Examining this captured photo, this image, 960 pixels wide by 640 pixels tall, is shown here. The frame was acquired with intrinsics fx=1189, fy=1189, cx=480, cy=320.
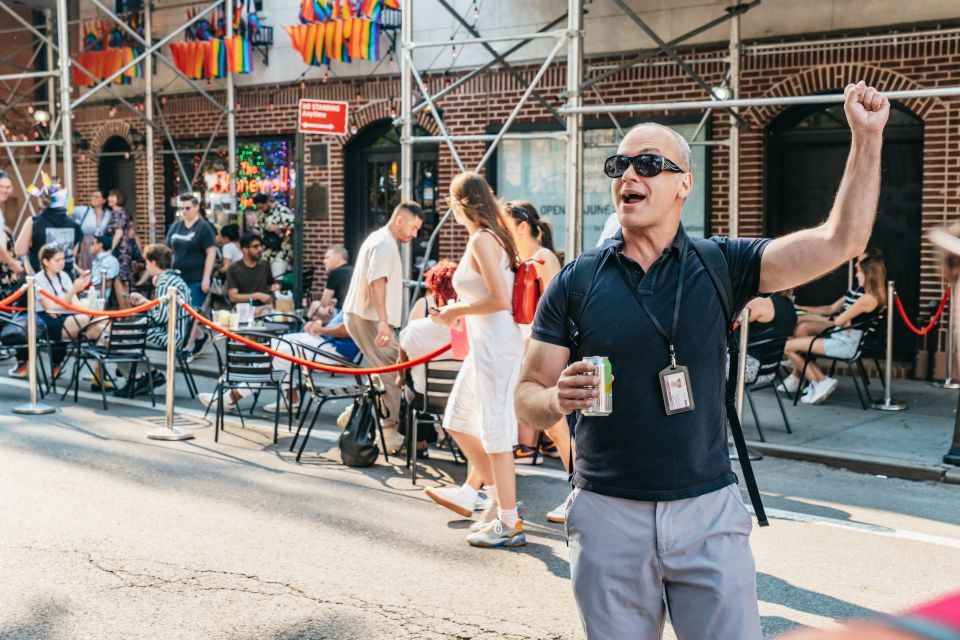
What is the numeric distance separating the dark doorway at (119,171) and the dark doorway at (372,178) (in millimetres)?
4831

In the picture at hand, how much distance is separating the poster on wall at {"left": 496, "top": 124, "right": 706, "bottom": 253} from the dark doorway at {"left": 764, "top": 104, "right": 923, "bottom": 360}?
0.90 metres

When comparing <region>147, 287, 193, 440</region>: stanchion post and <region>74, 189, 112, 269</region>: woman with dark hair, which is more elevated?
<region>74, 189, 112, 269</region>: woman with dark hair

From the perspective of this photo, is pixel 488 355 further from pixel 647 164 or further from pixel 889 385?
pixel 889 385

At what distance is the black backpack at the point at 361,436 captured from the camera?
27.5 feet

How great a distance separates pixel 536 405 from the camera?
11.0ft

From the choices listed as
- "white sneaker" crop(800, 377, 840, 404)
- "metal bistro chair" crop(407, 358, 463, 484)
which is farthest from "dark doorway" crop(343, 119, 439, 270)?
"metal bistro chair" crop(407, 358, 463, 484)

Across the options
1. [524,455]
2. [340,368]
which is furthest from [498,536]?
[340,368]

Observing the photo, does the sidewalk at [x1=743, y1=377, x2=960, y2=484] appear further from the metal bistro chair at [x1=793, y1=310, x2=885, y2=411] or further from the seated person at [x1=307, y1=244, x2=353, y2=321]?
the seated person at [x1=307, y1=244, x2=353, y2=321]

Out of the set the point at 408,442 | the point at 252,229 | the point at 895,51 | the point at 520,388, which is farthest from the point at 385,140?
the point at 520,388

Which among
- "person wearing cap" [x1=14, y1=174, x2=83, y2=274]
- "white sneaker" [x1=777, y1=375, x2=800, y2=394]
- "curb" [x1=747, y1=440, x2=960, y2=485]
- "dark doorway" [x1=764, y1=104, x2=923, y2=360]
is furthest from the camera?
"person wearing cap" [x1=14, y1=174, x2=83, y2=274]

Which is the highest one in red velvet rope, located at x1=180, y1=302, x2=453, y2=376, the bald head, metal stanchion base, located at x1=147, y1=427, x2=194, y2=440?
the bald head

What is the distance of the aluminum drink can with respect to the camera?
3.07 metres

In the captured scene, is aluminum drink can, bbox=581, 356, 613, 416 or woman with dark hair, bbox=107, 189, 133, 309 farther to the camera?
woman with dark hair, bbox=107, 189, 133, 309

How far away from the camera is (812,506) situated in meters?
7.44
